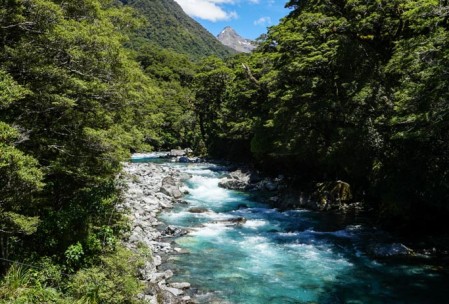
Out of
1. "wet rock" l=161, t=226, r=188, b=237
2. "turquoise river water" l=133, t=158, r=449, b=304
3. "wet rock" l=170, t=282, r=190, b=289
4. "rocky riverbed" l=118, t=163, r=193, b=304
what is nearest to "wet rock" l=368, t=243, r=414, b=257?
"turquoise river water" l=133, t=158, r=449, b=304

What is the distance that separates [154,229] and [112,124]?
6.82m

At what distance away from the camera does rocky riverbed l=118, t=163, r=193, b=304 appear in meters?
10.2

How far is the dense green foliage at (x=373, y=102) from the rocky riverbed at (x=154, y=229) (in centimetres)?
837

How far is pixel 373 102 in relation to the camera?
15867mm

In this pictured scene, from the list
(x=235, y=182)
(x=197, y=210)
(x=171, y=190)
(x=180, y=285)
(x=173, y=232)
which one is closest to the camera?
(x=180, y=285)

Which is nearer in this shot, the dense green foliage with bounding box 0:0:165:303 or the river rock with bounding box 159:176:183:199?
the dense green foliage with bounding box 0:0:165:303

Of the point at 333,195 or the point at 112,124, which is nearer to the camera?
the point at 112,124

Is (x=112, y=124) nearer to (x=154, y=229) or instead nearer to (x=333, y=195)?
(x=154, y=229)

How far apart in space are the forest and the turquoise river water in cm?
230

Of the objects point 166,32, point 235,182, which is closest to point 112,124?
point 235,182

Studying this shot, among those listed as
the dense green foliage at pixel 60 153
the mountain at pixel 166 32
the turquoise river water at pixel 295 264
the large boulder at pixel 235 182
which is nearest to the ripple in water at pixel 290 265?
the turquoise river water at pixel 295 264

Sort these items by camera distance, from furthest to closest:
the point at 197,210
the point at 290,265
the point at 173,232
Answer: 1. the point at 197,210
2. the point at 173,232
3. the point at 290,265

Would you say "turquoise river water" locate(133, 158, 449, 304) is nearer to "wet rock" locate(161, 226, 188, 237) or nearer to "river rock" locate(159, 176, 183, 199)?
"wet rock" locate(161, 226, 188, 237)

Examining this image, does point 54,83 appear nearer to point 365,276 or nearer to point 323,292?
point 323,292
